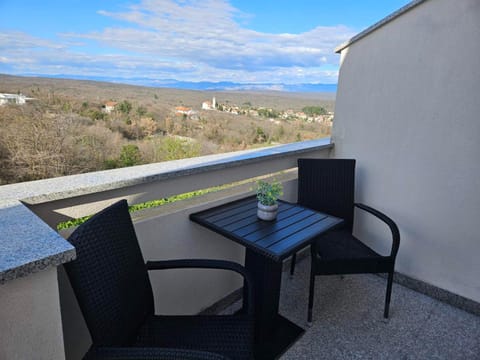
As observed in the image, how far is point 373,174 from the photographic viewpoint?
2.50 m

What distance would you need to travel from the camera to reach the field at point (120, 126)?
5.98 metres

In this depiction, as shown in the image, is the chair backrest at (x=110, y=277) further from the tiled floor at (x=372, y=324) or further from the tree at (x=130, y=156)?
the tree at (x=130, y=156)

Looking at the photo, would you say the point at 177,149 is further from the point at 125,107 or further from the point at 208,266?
the point at 208,266

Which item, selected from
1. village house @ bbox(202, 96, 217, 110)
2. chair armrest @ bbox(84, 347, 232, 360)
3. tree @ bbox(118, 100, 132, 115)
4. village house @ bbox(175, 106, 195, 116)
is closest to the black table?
chair armrest @ bbox(84, 347, 232, 360)

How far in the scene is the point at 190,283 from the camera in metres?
1.88

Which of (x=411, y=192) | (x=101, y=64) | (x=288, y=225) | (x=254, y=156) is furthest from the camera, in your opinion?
(x=101, y=64)

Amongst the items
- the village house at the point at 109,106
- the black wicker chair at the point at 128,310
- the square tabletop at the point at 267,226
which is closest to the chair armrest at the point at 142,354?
the black wicker chair at the point at 128,310

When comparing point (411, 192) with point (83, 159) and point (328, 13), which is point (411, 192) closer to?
point (328, 13)

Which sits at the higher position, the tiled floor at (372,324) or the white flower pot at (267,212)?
the white flower pot at (267,212)

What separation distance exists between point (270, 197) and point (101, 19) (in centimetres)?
880

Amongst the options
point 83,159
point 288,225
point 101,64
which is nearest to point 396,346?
point 288,225

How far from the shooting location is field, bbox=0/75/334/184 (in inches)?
235

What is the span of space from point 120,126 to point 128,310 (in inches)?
344

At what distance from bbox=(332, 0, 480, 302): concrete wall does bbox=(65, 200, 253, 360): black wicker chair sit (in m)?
1.70
